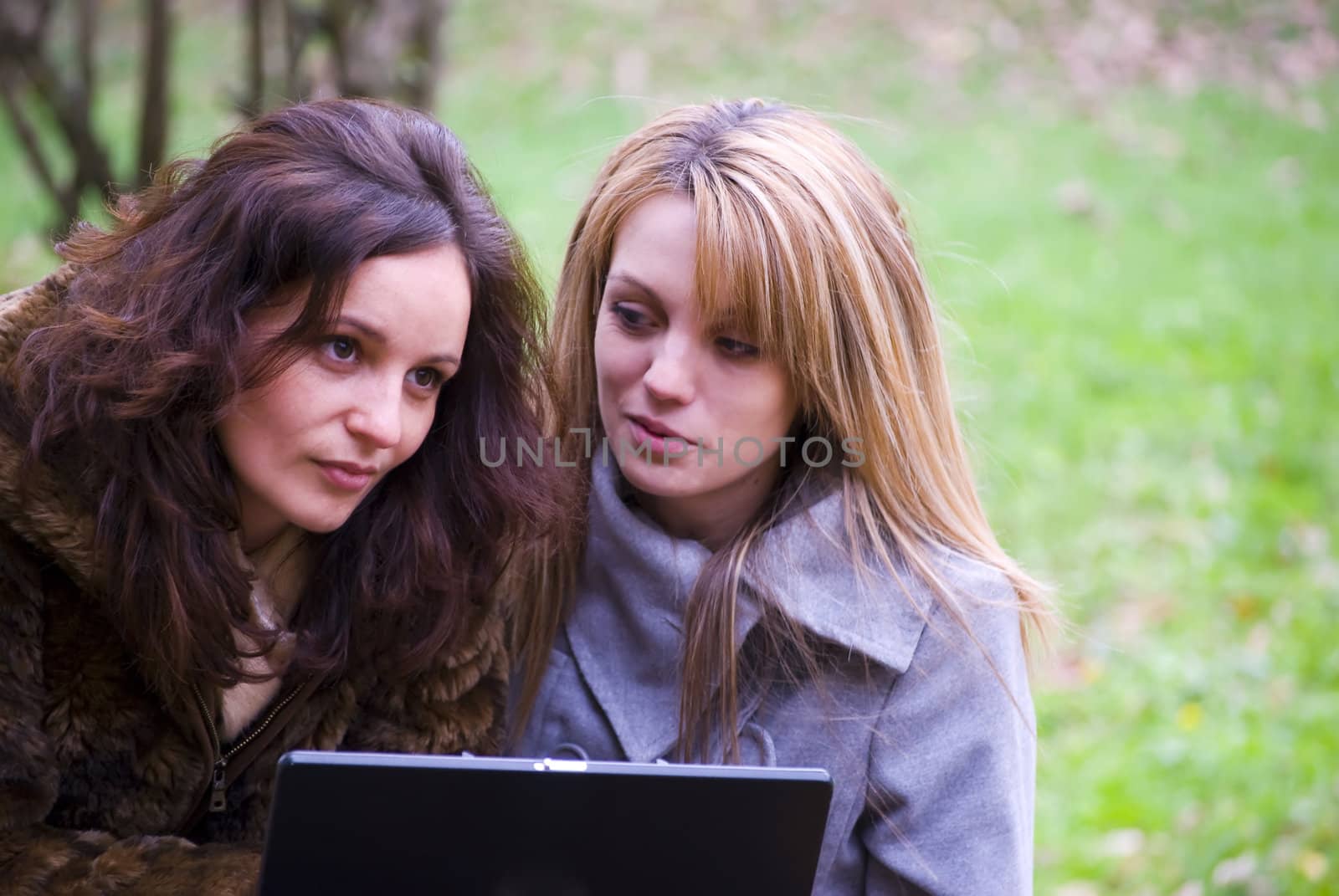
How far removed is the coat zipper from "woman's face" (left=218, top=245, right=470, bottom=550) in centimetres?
30

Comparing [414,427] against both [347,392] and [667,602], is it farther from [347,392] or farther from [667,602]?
[667,602]

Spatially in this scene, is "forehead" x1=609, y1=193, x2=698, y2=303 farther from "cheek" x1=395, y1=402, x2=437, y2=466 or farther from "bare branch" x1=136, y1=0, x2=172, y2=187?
"bare branch" x1=136, y1=0, x2=172, y2=187

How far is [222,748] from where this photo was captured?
207cm

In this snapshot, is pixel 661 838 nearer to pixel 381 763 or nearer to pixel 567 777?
pixel 567 777

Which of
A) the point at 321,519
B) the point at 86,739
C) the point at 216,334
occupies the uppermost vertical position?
the point at 216,334

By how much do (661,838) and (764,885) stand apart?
0.17m

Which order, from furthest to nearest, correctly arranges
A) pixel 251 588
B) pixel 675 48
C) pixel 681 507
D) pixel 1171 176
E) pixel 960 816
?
1. pixel 675 48
2. pixel 1171 176
3. pixel 681 507
4. pixel 960 816
5. pixel 251 588

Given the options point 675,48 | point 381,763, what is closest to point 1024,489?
point 381,763

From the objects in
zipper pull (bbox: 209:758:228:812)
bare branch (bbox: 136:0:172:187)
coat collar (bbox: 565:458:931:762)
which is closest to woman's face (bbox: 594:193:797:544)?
coat collar (bbox: 565:458:931:762)

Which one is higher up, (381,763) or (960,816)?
(381,763)

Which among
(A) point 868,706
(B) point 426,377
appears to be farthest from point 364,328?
(A) point 868,706

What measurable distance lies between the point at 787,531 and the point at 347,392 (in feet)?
2.63

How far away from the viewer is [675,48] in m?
9.27

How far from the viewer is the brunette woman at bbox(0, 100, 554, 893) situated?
183 centimetres
